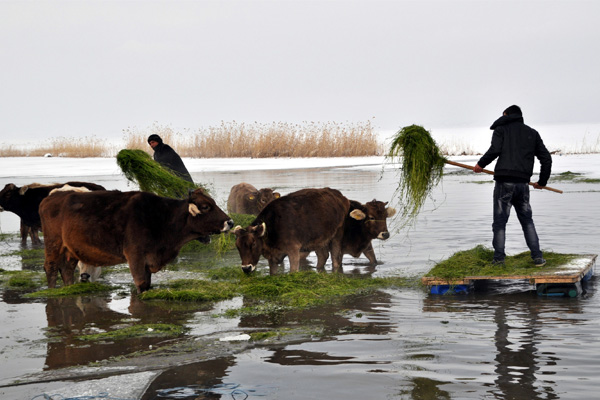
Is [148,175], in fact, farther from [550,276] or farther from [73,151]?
[73,151]

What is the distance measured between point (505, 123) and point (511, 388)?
5678 mm

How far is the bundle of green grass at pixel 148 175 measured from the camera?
43.7 feet

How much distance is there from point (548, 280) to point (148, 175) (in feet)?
22.7

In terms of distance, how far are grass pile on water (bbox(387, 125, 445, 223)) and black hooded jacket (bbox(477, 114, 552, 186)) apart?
0.78 metres

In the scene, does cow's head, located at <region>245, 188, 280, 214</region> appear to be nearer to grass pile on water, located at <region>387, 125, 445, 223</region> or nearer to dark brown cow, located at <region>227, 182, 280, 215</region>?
dark brown cow, located at <region>227, 182, 280, 215</region>

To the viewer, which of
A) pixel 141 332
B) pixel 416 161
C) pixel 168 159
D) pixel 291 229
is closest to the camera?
pixel 141 332

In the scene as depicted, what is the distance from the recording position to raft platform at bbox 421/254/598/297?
32.2 ft

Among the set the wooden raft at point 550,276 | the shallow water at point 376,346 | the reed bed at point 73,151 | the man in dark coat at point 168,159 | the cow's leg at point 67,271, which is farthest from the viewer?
the reed bed at point 73,151

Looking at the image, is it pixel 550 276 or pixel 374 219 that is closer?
pixel 550 276

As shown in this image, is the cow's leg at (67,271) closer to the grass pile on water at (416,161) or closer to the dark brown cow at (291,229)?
the dark brown cow at (291,229)

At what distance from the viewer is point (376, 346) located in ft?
24.4

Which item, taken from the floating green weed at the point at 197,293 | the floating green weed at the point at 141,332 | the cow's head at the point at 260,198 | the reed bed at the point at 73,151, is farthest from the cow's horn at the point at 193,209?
the reed bed at the point at 73,151

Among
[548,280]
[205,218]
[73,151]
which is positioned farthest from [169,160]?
[73,151]

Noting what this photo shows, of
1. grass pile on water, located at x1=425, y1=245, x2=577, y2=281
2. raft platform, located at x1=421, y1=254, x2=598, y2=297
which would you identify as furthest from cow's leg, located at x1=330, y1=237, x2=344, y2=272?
raft platform, located at x1=421, y1=254, x2=598, y2=297
